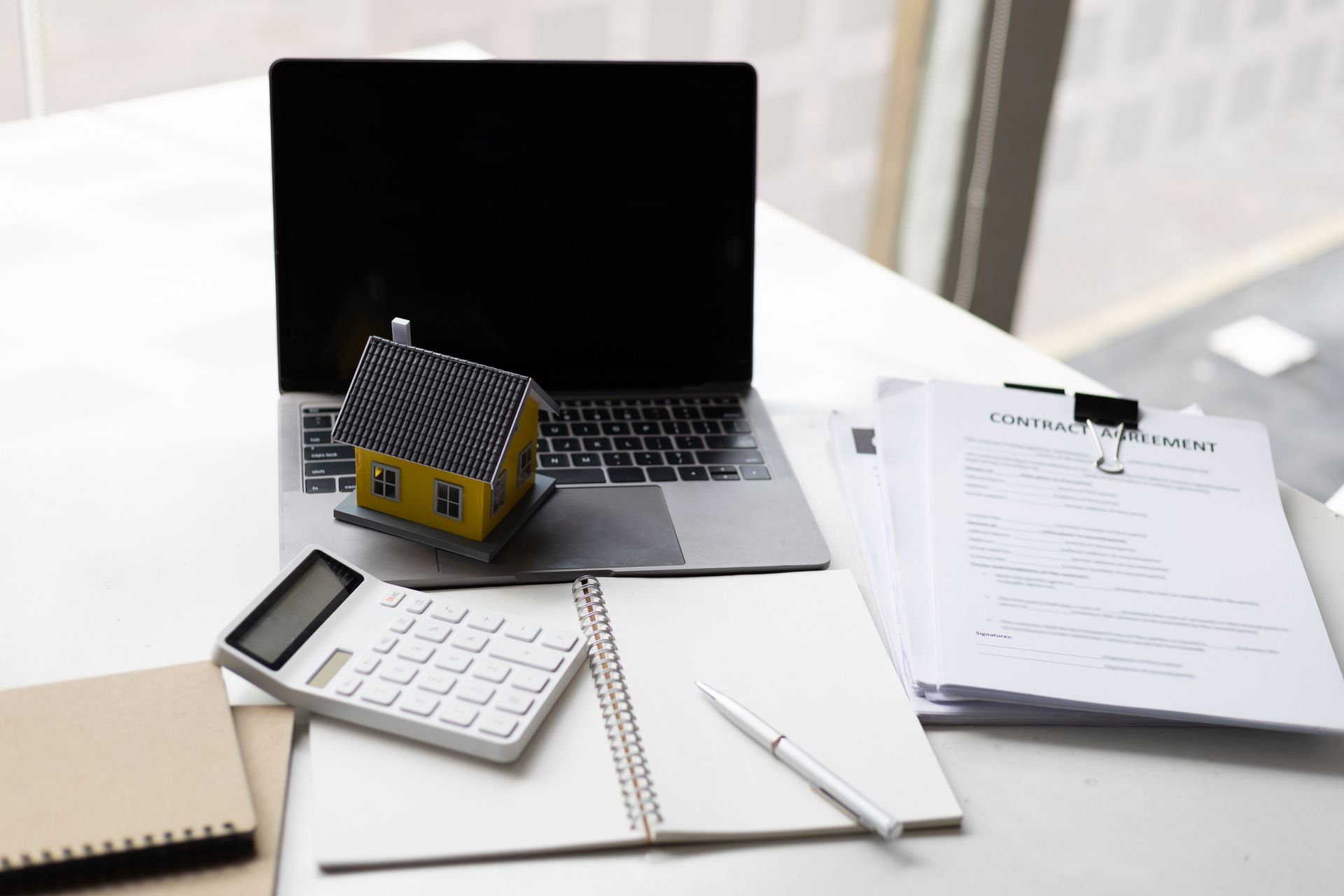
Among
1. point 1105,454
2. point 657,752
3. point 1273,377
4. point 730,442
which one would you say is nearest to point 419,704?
point 657,752

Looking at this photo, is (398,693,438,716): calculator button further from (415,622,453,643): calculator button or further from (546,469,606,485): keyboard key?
(546,469,606,485): keyboard key

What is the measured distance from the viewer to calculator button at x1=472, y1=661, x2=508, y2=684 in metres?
0.68

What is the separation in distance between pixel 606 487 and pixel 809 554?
158 mm

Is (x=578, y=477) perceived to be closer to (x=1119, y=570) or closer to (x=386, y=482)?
(x=386, y=482)

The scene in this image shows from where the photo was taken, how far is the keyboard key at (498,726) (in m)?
0.65

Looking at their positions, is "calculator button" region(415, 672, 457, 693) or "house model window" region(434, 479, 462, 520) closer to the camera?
"calculator button" region(415, 672, 457, 693)

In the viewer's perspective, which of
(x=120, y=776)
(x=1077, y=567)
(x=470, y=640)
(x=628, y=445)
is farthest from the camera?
(x=628, y=445)

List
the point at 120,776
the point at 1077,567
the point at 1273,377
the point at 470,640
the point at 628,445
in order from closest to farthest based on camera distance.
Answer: the point at 120,776, the point at 470,640, the point at 1077,567, the point at 628,445, the point at 1273,377

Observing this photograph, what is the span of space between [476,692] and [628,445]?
1.01ft

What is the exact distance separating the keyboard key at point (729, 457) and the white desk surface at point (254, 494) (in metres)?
0.04

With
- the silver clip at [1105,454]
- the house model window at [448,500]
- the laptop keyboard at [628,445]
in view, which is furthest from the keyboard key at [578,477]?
the silver clip at [1105,454]

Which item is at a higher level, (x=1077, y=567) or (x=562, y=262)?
(x=562, y=262)

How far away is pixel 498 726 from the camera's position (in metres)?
0.65

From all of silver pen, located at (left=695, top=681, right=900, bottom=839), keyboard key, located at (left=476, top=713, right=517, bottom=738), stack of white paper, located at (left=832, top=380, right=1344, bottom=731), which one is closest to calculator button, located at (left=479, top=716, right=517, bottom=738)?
keyboard key, located at (left=476, top=713, right=517, bottom=738)
